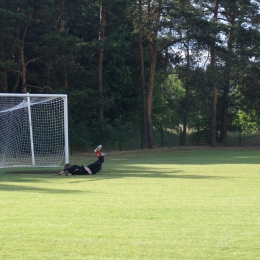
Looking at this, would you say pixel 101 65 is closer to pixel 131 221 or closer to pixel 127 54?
pixel 127 54

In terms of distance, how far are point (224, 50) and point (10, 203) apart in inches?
1423

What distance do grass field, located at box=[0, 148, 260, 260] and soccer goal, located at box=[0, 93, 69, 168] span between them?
11.8 metres

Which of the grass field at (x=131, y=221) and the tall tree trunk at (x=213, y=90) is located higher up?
the tall tree trunk at (x=213, y=90)

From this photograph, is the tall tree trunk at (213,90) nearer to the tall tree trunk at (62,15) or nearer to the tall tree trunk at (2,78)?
the tall tree trunk at (62,15)

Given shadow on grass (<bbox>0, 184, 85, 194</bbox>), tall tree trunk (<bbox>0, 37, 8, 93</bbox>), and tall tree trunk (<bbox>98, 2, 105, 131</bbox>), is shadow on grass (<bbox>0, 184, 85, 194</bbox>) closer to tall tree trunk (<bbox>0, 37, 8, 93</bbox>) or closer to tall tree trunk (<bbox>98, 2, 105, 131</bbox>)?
tall tree trunk (<bbox>0, 37, 8, 93</bbox>)

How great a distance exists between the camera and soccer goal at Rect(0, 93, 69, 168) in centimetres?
2878

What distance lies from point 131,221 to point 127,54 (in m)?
44.4

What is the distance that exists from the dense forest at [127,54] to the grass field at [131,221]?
25400mm

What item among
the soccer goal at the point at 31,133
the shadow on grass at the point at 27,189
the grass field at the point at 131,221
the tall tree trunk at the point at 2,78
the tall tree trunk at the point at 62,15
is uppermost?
the tall tree trunk at the point at 62,15

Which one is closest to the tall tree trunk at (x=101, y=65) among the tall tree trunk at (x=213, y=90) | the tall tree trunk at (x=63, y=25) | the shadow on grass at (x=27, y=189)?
the tall tree trunk at (x=63, y=25)

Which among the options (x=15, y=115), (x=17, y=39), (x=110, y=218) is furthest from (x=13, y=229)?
(x=17, y=39)

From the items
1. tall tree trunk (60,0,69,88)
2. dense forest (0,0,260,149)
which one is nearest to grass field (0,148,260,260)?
dense forest (0,0,260,149)

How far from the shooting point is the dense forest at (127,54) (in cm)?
4138

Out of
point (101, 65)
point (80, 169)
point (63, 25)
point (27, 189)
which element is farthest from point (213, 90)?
point (27, 189)
